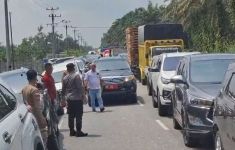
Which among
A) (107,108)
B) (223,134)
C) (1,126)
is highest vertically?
(1,126)

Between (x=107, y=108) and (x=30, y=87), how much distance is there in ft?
39.2

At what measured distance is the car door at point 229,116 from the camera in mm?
7273

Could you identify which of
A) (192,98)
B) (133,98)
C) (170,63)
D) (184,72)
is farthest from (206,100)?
(133,98)

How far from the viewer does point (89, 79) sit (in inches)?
777

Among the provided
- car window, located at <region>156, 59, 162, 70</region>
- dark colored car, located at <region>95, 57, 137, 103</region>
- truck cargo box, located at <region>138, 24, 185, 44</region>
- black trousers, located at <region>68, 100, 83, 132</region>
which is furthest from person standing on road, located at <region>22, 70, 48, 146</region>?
truck cargo box, located at <region>138, 24, 185, 44</region>

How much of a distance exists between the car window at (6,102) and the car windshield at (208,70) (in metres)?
5.78

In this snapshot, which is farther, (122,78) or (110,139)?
(122,78)

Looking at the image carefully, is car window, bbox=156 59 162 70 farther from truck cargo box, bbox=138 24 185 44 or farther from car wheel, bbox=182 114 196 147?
truck cargo box, bbox=138 24 185 44

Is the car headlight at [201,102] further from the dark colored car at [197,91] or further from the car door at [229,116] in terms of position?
the car door at [229,116]

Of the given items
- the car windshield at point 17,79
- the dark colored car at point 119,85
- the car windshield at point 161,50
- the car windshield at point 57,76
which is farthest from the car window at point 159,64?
the car windshield at point 161,50

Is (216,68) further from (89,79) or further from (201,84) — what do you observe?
(89,79)

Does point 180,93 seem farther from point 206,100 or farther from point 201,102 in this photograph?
point 206,100

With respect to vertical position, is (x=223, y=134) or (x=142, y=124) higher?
(x=223, y=134)

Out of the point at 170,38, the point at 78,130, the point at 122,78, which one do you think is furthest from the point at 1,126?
the point at 170,38
